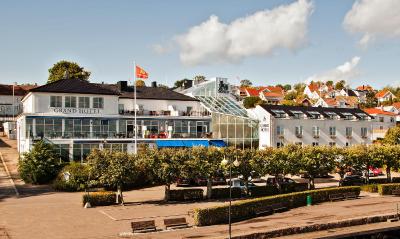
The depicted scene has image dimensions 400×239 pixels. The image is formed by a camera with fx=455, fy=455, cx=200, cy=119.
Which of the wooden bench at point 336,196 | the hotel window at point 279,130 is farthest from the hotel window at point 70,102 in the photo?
the wooden bench at point 336,196

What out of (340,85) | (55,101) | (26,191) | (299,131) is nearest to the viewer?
(26,191)

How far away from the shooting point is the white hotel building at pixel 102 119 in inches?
2281

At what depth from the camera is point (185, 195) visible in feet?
144

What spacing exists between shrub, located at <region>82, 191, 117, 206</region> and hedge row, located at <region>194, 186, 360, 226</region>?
10956 millimetres

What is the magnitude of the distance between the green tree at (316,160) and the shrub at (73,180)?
2317 centimetres

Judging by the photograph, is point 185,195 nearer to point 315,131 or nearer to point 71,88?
point 71,88

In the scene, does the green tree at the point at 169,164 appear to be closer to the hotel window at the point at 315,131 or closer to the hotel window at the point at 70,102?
the hotel window at the point at 70,102

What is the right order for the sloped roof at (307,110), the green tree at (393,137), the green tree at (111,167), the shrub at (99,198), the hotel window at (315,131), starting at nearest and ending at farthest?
the shrub at (99,198)
the green tree at (111,167)
the sloped roof at (307,110)
the hotel window at (315,131)
the green tree at (393,137)

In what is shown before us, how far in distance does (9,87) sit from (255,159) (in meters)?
78.7

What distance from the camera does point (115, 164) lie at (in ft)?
132

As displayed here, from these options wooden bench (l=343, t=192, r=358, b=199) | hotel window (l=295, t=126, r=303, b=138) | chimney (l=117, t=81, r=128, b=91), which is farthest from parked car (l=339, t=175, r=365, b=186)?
chimney (l=117, t=81, r=128, b=91)

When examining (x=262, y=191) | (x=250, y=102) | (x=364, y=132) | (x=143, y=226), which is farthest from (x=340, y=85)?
(x=143, y=226)

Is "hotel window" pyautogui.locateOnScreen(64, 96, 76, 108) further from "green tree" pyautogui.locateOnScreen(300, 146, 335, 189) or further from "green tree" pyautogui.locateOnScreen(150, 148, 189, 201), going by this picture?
"green tree" pyautogui.locateOnScreen(300, 146, 335, 189)

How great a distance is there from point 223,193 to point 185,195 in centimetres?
424
